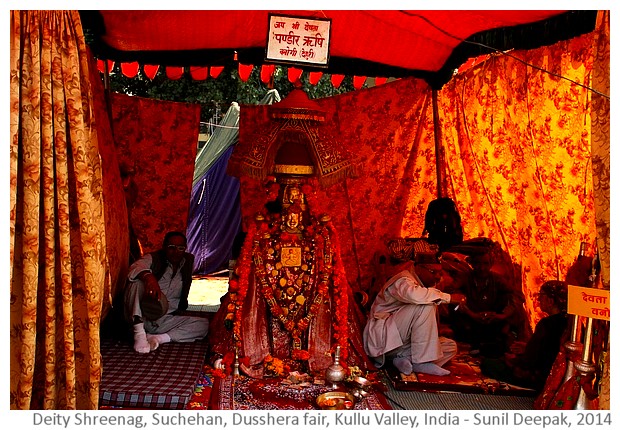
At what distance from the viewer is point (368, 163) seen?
25.4 ft

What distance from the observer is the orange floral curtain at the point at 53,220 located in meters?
3.47

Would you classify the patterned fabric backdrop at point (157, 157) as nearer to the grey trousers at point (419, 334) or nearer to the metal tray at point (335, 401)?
the grey trousers at point (419, 334)

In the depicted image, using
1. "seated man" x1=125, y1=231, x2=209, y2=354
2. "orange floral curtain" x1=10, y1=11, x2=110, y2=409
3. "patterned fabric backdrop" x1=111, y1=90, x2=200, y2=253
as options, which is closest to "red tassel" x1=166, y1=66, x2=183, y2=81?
"patterned fabric backdrop" x1=111, y1=90, x2=200, y2=253

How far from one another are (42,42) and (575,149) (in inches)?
160

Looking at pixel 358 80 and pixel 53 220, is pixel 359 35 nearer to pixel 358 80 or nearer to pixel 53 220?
pixel 358 80

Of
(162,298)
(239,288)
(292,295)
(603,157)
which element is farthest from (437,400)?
(162,298)

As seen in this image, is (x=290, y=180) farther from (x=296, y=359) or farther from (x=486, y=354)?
(x=486, y=354)

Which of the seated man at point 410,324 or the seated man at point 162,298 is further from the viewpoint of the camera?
the seated man at point 162,298

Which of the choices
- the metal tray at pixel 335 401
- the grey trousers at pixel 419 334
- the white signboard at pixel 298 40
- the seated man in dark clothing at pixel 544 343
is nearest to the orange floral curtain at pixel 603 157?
the seated man in dark clothing at pixel 544 343

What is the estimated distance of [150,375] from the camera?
5113mm

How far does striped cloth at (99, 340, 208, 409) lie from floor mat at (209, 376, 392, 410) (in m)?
0.24

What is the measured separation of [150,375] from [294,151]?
2.31 m

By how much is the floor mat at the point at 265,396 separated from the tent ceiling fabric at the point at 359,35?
9.67 feet

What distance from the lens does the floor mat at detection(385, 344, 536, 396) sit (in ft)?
17.3
